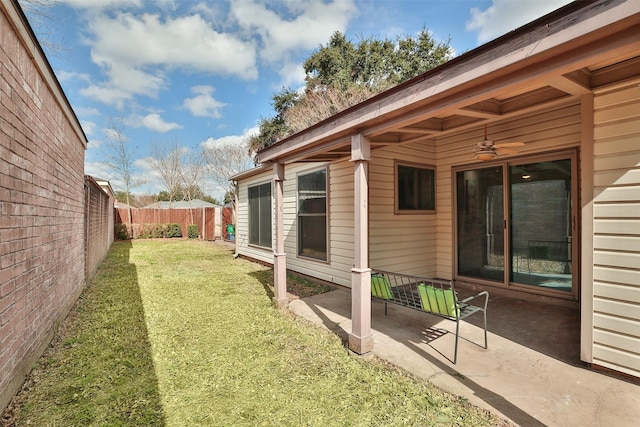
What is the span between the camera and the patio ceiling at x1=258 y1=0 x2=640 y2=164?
1.47 metres

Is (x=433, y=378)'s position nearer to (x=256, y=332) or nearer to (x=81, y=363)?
(x=256, y=332)

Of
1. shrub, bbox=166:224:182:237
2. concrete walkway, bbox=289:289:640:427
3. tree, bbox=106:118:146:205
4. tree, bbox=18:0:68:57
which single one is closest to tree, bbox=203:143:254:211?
tree, bbox=106:118:146:205

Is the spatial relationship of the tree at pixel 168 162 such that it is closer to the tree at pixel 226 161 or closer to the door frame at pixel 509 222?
the tree at pixel 226 161

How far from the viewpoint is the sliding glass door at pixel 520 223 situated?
4.21 meters

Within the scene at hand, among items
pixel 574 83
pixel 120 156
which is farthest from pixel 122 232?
pixel 574 83

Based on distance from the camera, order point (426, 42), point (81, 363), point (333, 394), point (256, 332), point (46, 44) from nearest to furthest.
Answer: point (333, 394) < point (81, 363) < point (256, 332) < point (46, 44) < point (426, 42)

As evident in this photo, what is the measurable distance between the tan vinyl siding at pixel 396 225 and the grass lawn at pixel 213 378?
2.17 metres

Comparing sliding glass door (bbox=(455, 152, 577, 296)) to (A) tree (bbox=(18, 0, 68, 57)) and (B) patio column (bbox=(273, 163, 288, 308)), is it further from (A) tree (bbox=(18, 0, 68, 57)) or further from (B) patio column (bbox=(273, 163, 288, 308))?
(A) tree (bbox=(18, 0, 68, 57))

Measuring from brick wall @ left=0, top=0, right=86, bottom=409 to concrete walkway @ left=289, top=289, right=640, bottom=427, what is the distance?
2979 mm

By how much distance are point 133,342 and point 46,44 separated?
534 centimetres

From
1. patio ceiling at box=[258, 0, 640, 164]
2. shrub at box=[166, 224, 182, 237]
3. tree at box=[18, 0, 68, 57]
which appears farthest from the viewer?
shrub at box=[166, 224, 182, 237]

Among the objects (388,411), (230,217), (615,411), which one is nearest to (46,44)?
(388,411)

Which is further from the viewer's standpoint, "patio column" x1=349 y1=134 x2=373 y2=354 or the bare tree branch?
the bare tree branch

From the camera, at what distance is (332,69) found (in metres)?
16.2
